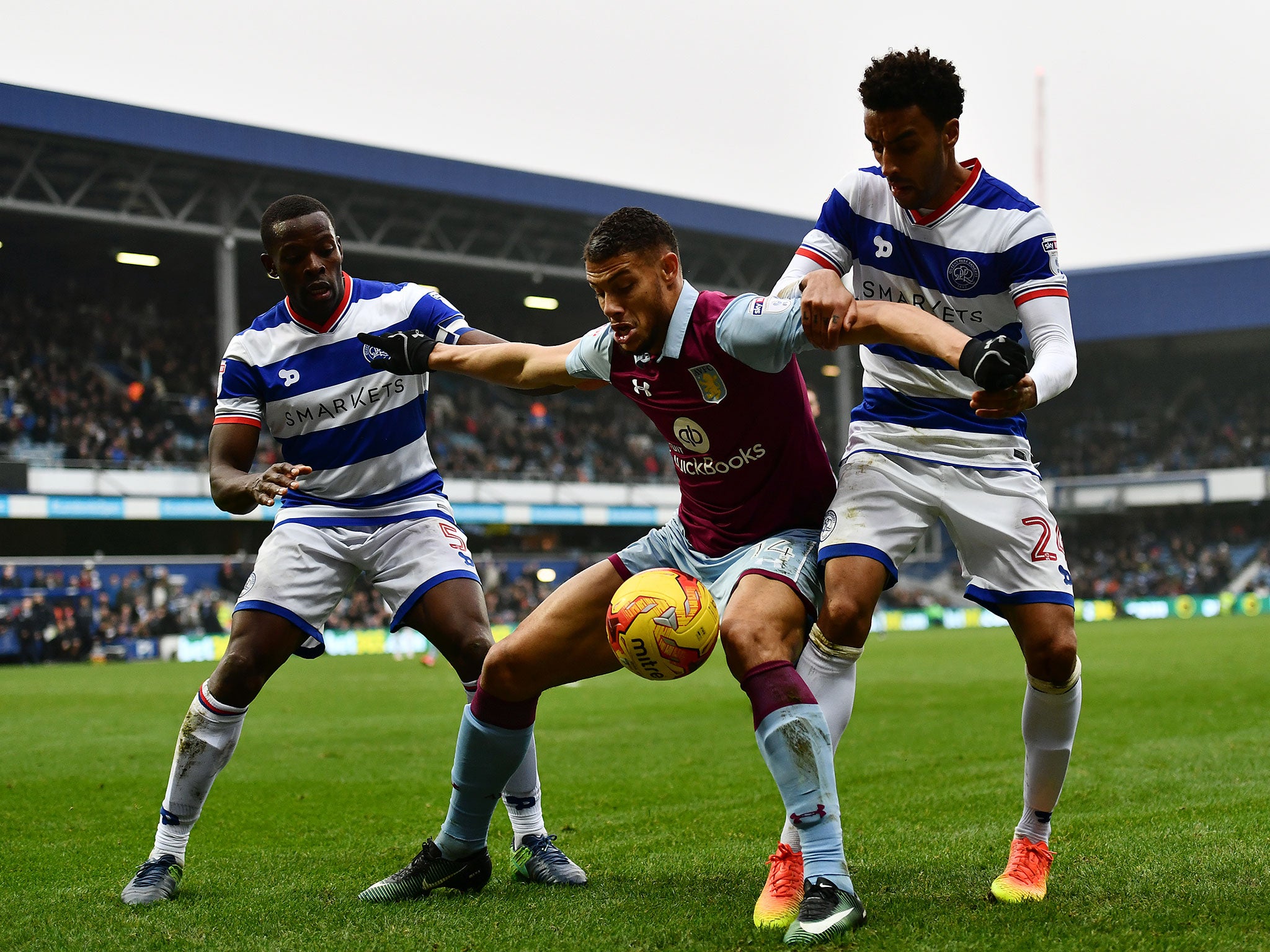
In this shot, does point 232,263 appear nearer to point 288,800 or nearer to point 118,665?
point 118,665

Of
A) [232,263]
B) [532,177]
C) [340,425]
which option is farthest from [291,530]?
[532,177]

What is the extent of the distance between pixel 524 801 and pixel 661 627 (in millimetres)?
1427

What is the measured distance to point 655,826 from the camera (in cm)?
652

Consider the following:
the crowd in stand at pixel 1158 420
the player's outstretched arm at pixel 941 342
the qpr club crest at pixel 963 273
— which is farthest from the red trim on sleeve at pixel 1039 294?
the crowd in stand at pixel 1158 420

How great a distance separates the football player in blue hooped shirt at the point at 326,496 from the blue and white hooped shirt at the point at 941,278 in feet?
5.36

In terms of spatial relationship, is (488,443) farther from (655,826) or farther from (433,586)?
(433,586)

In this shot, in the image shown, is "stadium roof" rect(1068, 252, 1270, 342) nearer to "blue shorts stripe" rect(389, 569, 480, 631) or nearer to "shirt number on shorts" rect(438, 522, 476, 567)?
"shirt number on shorts" rect(438, 522, 476, 567)

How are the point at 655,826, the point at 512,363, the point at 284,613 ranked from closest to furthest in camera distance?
the point at 512,363, the point at 284,613, the point at 655,826

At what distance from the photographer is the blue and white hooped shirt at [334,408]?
18.4ft

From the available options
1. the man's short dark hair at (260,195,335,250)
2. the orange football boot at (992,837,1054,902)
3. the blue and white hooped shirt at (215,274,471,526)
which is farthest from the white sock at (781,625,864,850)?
the man's short dark hair at (260,195,335,250)

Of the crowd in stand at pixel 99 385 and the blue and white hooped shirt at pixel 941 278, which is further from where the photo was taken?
the crowd in stand at pixel 99 385

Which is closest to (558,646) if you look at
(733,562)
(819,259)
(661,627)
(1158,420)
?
(661,627)

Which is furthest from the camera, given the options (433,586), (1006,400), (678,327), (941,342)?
(433,586)

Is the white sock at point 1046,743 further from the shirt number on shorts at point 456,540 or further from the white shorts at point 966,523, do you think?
the shirt number on shorts at point 456,540
